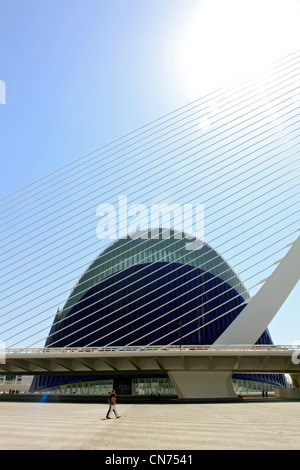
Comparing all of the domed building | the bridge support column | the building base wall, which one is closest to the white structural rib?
the bridge support column

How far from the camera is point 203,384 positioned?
28375mm

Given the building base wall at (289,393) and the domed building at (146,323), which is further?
the domed building at (146,323)

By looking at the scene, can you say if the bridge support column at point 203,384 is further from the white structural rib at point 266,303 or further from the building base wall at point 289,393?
the building base wall at point 289,393

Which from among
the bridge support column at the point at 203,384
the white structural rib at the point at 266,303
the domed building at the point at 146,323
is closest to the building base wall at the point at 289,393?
the bridge support column at the point at 203,384

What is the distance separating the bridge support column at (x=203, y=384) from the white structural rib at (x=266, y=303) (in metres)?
3.67

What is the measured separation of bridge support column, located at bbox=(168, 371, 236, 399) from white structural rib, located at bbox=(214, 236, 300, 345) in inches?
145

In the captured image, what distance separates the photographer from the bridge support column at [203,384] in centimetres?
2812

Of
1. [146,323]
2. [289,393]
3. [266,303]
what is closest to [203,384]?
[266,303]

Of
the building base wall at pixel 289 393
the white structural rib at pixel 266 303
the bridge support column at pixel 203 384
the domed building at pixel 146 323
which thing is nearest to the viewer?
the white structural rib at pixel 266 303

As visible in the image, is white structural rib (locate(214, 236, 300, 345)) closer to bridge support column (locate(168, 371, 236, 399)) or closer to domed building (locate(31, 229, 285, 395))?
bridge support column (locate(168, 371, 236, 399))

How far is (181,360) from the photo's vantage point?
28.4 m

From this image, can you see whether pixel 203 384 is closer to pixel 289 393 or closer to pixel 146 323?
pixel 289 393
